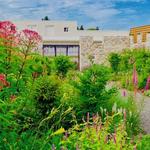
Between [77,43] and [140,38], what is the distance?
1090cm

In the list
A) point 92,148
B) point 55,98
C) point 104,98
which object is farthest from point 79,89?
point 92,148

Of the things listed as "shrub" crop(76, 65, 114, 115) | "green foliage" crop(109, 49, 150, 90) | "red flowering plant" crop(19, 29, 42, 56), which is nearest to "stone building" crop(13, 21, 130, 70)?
"green foliage" crop(109, 49, 150, 90)

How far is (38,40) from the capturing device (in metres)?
5.86

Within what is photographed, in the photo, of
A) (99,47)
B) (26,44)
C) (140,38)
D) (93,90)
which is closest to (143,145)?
(26,44)

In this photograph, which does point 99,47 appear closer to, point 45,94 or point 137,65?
point 137,65

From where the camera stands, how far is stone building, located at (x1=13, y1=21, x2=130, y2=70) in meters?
36.0

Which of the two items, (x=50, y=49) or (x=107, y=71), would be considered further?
(x=50, y=49)

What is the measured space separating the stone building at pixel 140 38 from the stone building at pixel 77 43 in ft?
2.87

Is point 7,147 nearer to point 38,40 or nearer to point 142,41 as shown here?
point 38,40

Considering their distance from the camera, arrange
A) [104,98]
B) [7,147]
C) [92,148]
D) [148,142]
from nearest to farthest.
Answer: [92,148]
[7,147]
[148,142]
[104,98]

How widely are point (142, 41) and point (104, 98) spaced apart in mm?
23742

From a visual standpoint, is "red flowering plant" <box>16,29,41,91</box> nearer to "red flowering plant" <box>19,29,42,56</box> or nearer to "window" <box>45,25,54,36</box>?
"red flowering plant" <box>19,29,42,56</box>

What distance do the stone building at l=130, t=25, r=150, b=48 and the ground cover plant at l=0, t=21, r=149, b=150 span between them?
22240 millimetres

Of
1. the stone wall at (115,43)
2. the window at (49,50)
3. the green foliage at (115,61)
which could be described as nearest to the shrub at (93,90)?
the green foliage at (115,61)
